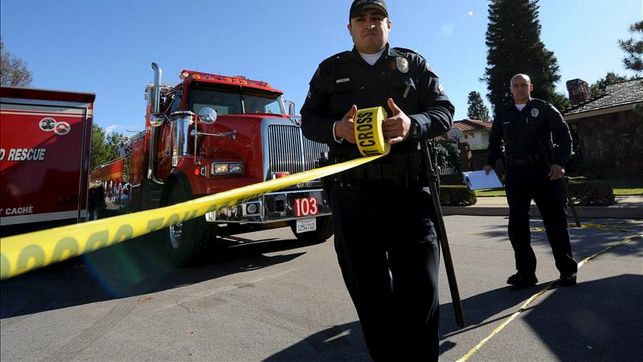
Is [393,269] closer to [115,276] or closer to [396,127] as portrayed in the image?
[396,127]

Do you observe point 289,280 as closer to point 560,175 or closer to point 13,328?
point 13,328

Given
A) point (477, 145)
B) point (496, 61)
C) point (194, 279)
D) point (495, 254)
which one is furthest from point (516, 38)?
point (194, 279)

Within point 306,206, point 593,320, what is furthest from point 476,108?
point 593,320

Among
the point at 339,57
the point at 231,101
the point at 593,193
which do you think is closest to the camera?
the point at 339,57

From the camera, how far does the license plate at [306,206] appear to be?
5.18 meters

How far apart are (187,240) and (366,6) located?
4.01m

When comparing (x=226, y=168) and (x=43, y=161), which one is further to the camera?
(x=43, y=161)

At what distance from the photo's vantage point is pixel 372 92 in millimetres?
2119

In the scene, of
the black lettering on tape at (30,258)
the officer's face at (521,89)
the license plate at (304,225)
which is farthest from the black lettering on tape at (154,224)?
the license plate at (304,225)

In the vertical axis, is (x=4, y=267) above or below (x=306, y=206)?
below

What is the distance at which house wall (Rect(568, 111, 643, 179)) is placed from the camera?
1634cm

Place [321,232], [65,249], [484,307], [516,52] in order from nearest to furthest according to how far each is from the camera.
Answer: [65,249] → [484,307] → [321,232] → [516,52]

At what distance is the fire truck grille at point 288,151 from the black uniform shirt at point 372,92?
9.98 ft

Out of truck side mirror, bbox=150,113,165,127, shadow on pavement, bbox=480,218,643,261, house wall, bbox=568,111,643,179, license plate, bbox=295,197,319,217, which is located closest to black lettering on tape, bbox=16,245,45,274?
license plate, bbox=295,197,319,217
